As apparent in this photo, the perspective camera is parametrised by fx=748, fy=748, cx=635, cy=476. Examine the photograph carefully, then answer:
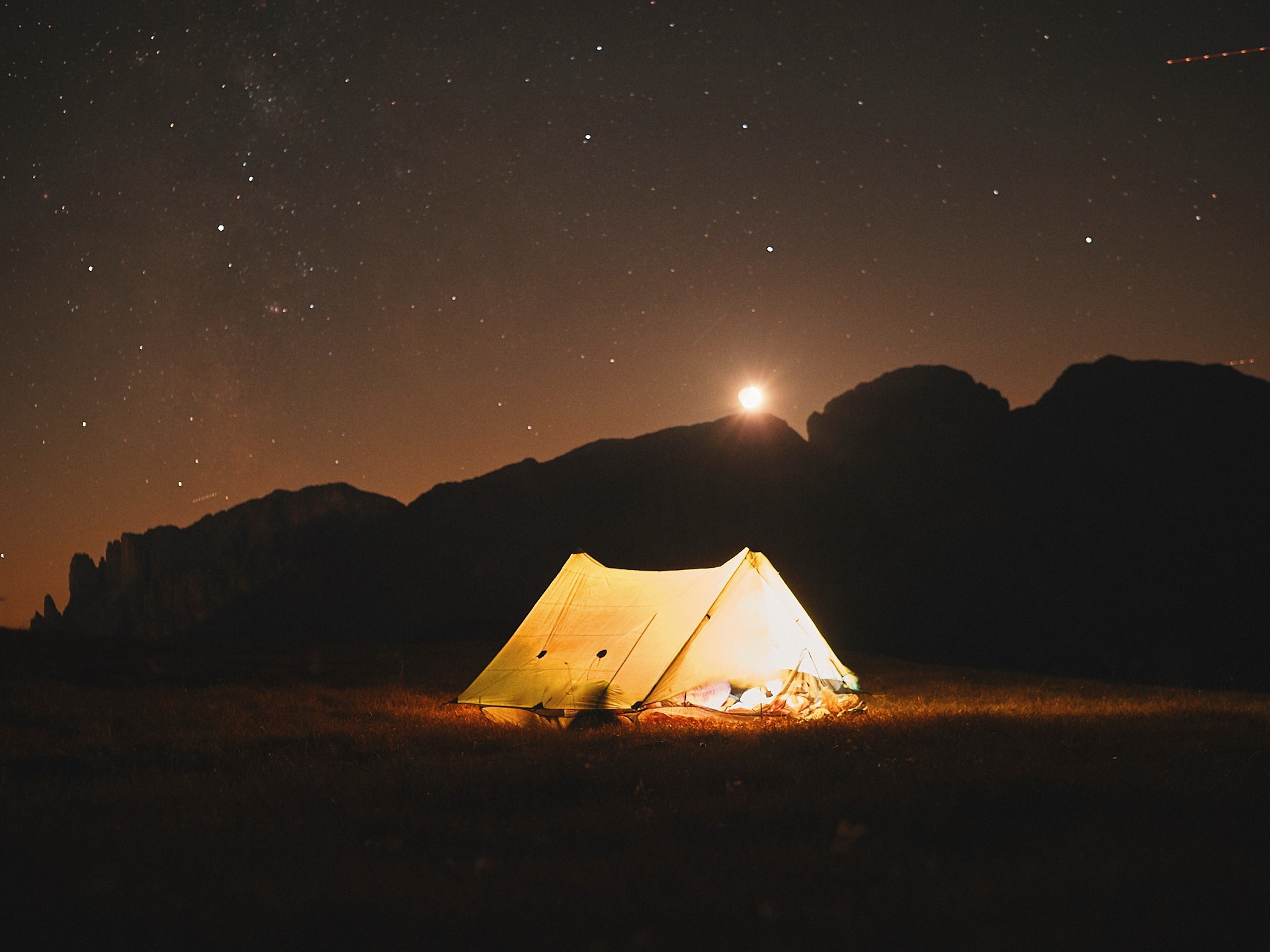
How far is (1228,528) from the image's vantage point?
78.6 meters

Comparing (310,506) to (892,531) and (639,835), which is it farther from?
(639,835)

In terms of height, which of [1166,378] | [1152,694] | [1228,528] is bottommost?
[1152,694]

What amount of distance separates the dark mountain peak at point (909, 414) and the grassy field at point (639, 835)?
96484mm

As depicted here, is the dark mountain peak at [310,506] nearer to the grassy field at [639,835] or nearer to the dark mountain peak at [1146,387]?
the dark mountain peak at [1146,387]

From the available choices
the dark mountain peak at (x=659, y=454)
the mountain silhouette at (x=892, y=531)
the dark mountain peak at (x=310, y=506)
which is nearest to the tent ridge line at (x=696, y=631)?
the mountain silhouette at (x=892, y=531)

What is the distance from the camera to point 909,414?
102 metres

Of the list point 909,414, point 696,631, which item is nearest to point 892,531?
point 909,414

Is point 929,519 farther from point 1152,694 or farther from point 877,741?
point 877,741

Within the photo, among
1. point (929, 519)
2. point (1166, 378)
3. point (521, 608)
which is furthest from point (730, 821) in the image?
point (1166, 378)

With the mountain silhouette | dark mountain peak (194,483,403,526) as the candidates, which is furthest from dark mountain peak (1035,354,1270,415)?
dark mountain peak (194,483,403,526)

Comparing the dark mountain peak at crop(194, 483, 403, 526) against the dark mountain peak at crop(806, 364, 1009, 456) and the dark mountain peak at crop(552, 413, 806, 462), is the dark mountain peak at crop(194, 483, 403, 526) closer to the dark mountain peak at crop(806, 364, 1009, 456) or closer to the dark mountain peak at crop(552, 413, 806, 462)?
the dark mountain peak at crop(552, 413, 806, 462)

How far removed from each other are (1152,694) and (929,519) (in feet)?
272

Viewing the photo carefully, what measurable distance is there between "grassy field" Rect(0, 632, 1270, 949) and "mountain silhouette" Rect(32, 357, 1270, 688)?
6206cm

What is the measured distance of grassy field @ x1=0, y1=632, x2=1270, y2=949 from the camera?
3.05 metres
